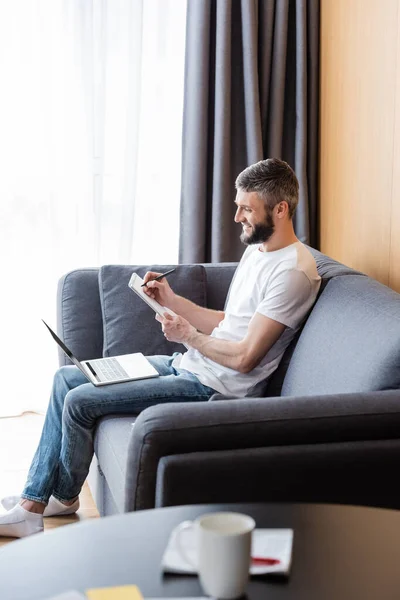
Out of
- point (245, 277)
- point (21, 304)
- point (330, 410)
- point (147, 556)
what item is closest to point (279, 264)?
point (245, 277)

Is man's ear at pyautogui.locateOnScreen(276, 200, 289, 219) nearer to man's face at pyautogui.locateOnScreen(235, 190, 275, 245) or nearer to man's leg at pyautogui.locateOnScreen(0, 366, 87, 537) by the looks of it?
man's face at pyautogui.locateOnScreen(235, 190, 275, 245)

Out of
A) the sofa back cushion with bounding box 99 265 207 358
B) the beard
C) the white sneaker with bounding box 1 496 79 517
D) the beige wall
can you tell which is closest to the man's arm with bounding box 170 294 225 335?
the sofa back cushion with bounding box 99 265 207 358

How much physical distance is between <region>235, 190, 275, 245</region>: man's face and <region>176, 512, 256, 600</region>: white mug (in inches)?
65.0

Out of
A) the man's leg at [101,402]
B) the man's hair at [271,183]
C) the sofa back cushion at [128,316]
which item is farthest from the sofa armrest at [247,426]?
the sofa back cushion at [128,316]

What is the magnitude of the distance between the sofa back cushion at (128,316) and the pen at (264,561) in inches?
73.2

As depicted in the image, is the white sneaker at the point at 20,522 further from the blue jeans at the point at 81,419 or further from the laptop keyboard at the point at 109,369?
the laptop keyboard at the point at 109,369

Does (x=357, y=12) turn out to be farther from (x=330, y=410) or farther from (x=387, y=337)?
(x=330, y=410)

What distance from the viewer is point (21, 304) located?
4051mm

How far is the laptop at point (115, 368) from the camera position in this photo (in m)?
2.64

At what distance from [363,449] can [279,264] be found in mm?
897

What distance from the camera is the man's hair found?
2.71 metres

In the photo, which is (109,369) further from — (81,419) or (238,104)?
(238,104)

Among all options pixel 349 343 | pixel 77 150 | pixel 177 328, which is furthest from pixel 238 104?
pixel 349 343

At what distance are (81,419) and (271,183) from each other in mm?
952
